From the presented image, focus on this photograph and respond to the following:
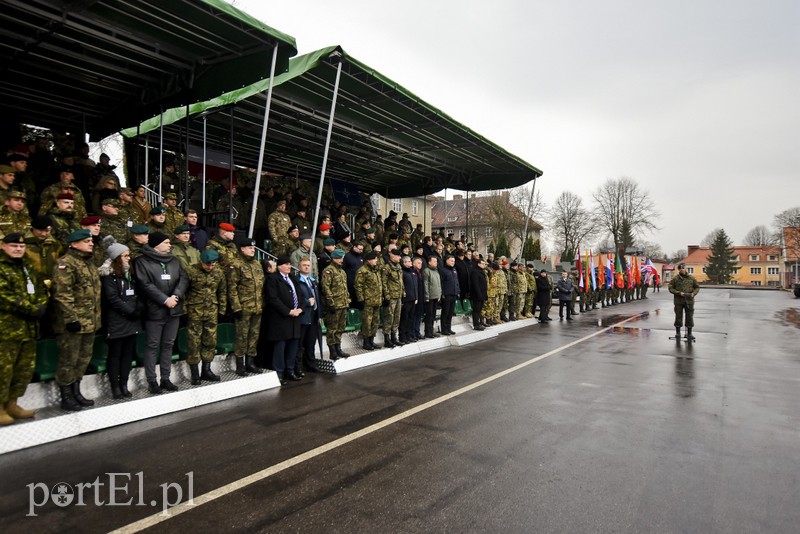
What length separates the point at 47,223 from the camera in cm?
521

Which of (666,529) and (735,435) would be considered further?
(735,435)

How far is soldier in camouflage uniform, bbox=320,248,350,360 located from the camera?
7.87 metres

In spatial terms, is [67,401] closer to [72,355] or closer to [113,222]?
[72,355]

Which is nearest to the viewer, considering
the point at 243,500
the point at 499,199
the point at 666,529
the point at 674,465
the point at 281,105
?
the point at 666,529

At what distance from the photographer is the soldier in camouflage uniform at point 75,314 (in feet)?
15.3

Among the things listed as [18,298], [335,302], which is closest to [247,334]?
[335,302]

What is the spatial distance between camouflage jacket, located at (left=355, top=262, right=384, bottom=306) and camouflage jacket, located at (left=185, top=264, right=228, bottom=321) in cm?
291

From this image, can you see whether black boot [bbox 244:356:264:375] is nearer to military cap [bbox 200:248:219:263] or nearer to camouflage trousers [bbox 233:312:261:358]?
camouflage trousers [bbox 233:312:261:358]

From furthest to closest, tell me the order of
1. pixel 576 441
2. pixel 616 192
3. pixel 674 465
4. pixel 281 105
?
pixel 616 192, pixel 281 105, pixel 576 441, pixel 674 465

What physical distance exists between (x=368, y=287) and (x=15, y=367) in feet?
17.0

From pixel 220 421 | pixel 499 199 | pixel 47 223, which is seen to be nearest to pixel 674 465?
pixel 220 421

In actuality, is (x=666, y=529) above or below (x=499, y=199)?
below

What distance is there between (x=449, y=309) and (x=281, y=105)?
6197 millimetres

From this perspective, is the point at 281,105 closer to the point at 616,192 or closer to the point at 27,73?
the point at 27,73
